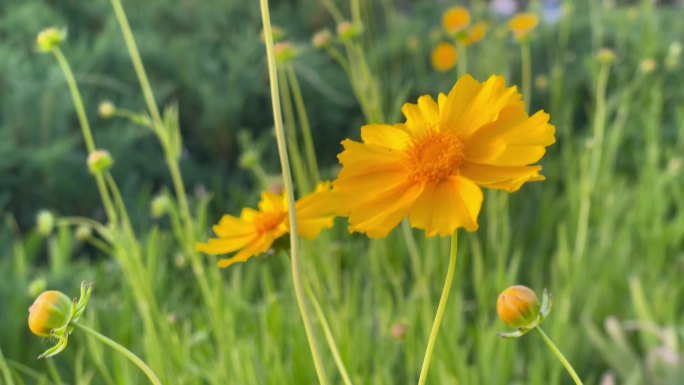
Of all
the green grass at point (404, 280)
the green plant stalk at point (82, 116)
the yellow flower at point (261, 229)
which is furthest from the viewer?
the green grass at point (404, 280)

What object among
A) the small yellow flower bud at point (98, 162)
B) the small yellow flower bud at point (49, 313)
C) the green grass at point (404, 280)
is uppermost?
the small yellow flower bud at point (49, 313)

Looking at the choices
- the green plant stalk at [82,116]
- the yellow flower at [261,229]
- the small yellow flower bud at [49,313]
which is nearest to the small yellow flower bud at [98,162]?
the green plant stalk at [82,116]

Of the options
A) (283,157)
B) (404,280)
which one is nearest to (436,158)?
(283,157)

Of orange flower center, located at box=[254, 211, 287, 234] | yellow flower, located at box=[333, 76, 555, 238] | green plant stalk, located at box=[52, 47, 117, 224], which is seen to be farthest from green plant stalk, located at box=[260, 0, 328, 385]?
green plant stalk, located at box=[52, 47, 117, 224]

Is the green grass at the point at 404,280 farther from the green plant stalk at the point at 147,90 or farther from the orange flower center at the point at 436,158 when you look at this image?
the orange flower center at the point at 436,158

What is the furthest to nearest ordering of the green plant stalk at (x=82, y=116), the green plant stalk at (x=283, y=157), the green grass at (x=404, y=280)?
1. the green grass at (x=404, y=280)
2. the green plant stalk at (x=82, y=116)
3. the green plant stalk at (x=283, y=157)
